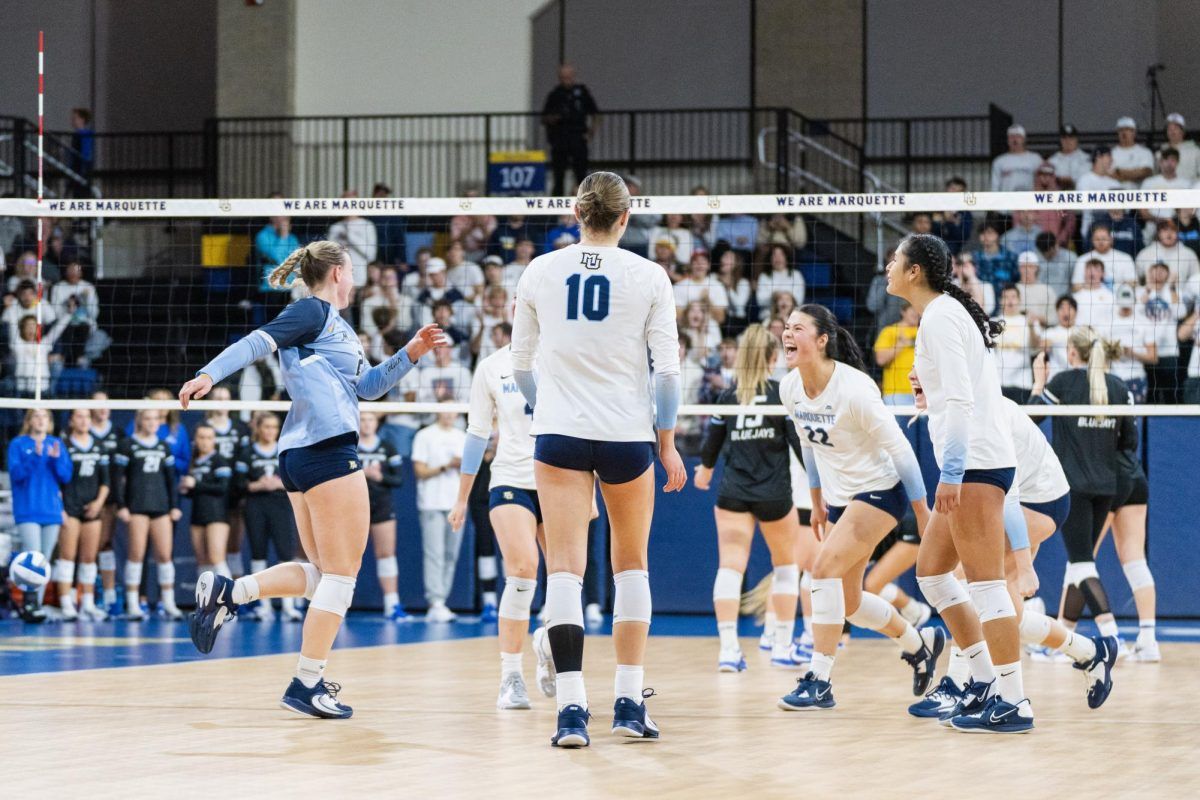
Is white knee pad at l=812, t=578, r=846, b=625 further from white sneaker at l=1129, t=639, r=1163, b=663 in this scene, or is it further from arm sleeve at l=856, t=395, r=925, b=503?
white sneaker at l=1129, t=639, r=1163, b=663

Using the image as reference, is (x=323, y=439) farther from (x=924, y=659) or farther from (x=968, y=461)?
(x=924, y=659)

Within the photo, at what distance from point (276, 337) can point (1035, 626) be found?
3.81m

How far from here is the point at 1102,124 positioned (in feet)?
66.3

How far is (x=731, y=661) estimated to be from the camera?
9406mm

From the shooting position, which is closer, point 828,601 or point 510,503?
point 828,601

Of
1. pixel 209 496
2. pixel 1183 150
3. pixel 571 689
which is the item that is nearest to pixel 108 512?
pixel 209 496

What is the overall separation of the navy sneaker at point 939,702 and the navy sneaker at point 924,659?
0.54 m

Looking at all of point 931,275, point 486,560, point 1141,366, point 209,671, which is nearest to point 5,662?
point 209,671

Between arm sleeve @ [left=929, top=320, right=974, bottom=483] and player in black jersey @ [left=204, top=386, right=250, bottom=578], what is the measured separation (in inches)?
371

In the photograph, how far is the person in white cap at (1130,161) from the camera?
16672 mm

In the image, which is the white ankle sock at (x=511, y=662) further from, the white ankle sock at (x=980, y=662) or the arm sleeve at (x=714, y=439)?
the arm sleeve at (x=714, y=439)

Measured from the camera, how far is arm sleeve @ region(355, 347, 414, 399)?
22.4 feet

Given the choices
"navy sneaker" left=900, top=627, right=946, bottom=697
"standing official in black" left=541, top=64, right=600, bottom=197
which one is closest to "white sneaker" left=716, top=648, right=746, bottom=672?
"navy sneaker" left=900, top=627, right=946, bottom=697

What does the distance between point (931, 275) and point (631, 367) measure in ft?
4.78
